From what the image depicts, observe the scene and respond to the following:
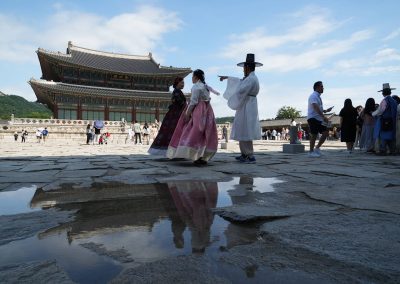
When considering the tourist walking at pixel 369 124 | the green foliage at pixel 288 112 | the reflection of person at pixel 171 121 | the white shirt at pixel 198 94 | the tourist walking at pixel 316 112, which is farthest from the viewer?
the green foliage at pixel 288 112

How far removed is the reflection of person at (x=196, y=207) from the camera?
1309mm

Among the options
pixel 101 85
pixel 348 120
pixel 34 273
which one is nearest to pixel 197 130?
pixel 34 273

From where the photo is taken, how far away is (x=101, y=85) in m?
31.9

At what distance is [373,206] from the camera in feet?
6.08

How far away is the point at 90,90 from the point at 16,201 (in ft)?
95.6

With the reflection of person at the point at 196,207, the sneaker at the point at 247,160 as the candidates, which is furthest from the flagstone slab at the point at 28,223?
the sneaker at the point at 247,160

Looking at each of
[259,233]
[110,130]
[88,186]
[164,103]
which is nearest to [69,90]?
[110,130]

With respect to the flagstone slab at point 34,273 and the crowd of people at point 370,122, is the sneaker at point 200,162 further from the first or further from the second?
the flagstone slab at point 34,273

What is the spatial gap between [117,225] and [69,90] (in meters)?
29.0

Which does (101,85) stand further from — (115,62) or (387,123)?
(387,123)

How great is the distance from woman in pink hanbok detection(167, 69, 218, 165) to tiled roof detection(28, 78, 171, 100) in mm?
25625

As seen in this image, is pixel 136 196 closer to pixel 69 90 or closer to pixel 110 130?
pixel 110 130

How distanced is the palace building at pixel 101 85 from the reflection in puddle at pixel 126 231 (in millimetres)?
27761

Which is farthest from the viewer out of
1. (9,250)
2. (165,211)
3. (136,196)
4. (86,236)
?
(136,196)
